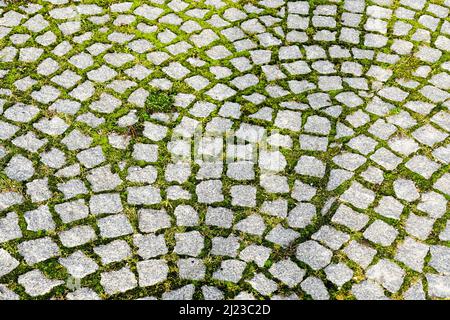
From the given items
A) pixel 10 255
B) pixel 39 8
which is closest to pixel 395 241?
pixel 10 255

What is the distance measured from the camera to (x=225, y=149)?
185 inches

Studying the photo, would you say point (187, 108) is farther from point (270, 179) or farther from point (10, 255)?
point (10, 255)

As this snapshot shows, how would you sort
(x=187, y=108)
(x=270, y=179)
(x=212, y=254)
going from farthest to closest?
1. (x=187, y=108)
2. (x=270, y=179)
3. (x=212, y=254)

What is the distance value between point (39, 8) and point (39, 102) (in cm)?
156

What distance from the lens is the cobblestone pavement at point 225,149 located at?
3934mm

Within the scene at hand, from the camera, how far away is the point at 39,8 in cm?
603

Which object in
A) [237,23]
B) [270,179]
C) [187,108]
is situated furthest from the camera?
[237,23]

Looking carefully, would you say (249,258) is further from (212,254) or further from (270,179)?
(270,179)

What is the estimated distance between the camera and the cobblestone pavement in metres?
3.93

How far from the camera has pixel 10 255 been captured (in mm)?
3980

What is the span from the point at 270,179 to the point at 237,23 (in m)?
2.18

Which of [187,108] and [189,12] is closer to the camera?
[187,108]

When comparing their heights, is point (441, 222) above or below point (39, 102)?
below
